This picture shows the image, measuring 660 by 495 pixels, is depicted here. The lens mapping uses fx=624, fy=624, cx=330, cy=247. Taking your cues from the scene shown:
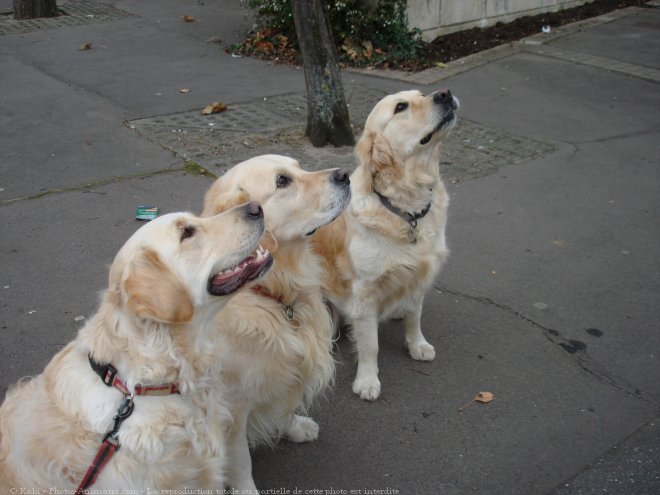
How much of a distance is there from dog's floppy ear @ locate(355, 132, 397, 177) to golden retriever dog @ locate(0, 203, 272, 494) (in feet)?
4.32

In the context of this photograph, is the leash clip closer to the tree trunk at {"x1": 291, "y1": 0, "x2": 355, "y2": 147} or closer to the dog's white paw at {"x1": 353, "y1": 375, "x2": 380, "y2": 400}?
the dog's white paw at {"x1": 353, "y1": 375, "x2": 380, "y2": 400}

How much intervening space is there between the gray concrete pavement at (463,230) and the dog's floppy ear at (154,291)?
1446 mm

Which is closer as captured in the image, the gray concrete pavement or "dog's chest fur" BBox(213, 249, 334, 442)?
"dog's chest fur" BBox(213, 249, 334, 442)

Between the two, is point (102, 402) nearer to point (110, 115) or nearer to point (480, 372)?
point (480, 372)

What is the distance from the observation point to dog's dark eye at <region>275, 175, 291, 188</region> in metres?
3.03

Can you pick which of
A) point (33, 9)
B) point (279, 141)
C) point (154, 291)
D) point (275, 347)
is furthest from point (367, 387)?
point (33, 9)

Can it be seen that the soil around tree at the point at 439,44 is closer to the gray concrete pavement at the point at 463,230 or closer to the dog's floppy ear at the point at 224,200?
the gray concrete pavement at the point at 463,230

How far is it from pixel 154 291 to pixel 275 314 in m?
0.94

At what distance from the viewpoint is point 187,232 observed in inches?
97.7

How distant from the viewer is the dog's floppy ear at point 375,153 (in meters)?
3.64

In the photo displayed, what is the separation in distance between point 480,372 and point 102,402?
243cm

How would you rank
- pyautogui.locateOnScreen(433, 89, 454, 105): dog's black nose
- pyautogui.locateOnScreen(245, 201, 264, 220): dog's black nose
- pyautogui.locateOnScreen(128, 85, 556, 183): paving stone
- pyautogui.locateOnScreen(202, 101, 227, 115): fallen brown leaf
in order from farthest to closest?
pyautogui.locateOnScreen(202, 101, 227, 115): fallen brown leaf
pyautogui.locateOnScreen(128, 85, 556, 183): paving stone
pyautogui.locateOnScreen(433, 89, 454, 105): dog's black nose
pyautogui.locateOnScreen(245, 201, 264, 220): dog's black nose

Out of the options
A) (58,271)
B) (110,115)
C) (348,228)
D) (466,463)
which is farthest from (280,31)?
(466,463)

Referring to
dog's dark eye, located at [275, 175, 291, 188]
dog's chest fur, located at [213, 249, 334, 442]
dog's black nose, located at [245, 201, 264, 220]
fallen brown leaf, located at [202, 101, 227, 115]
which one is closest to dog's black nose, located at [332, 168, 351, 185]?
dog's dark eye, located at [275, 175, 291, 188]
